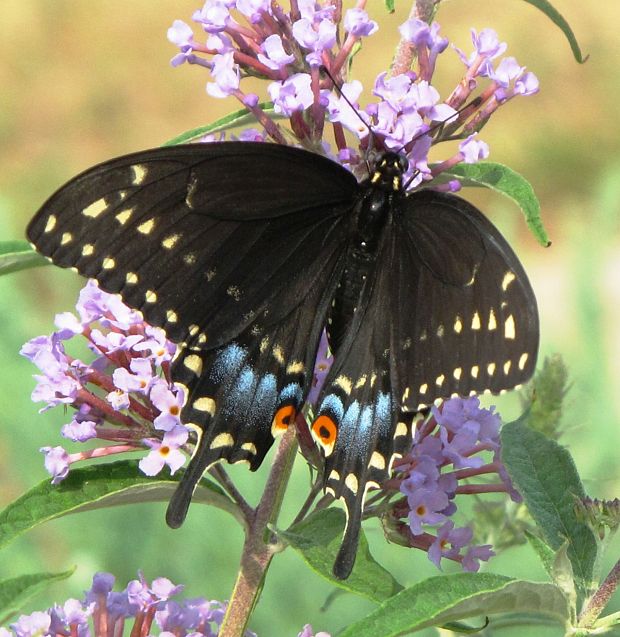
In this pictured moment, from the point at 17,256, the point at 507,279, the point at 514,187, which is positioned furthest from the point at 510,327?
the point at 17,256

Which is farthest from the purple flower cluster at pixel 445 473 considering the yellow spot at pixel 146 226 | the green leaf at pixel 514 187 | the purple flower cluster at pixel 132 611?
the yellow spot at pixel 146 226

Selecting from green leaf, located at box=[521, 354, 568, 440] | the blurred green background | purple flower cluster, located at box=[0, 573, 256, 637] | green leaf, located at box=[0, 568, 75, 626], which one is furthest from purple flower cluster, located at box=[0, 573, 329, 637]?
the blurred green background

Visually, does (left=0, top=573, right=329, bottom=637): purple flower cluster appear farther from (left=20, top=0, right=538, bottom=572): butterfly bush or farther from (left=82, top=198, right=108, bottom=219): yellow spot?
(left=82, top=198, right=108, bottom=219): yellow spot

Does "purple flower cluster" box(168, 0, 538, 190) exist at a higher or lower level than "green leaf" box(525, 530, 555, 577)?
higher

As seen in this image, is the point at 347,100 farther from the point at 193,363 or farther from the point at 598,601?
the point at 598,601

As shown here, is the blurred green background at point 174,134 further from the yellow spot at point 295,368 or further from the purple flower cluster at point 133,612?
the yellow spot at point 295,368

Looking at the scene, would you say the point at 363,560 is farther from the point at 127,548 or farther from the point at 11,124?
the point at 11,124

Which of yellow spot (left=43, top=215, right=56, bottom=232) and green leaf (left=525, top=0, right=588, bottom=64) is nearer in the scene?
yellow spot (left=43, top=215, right=56, bottom=232)
